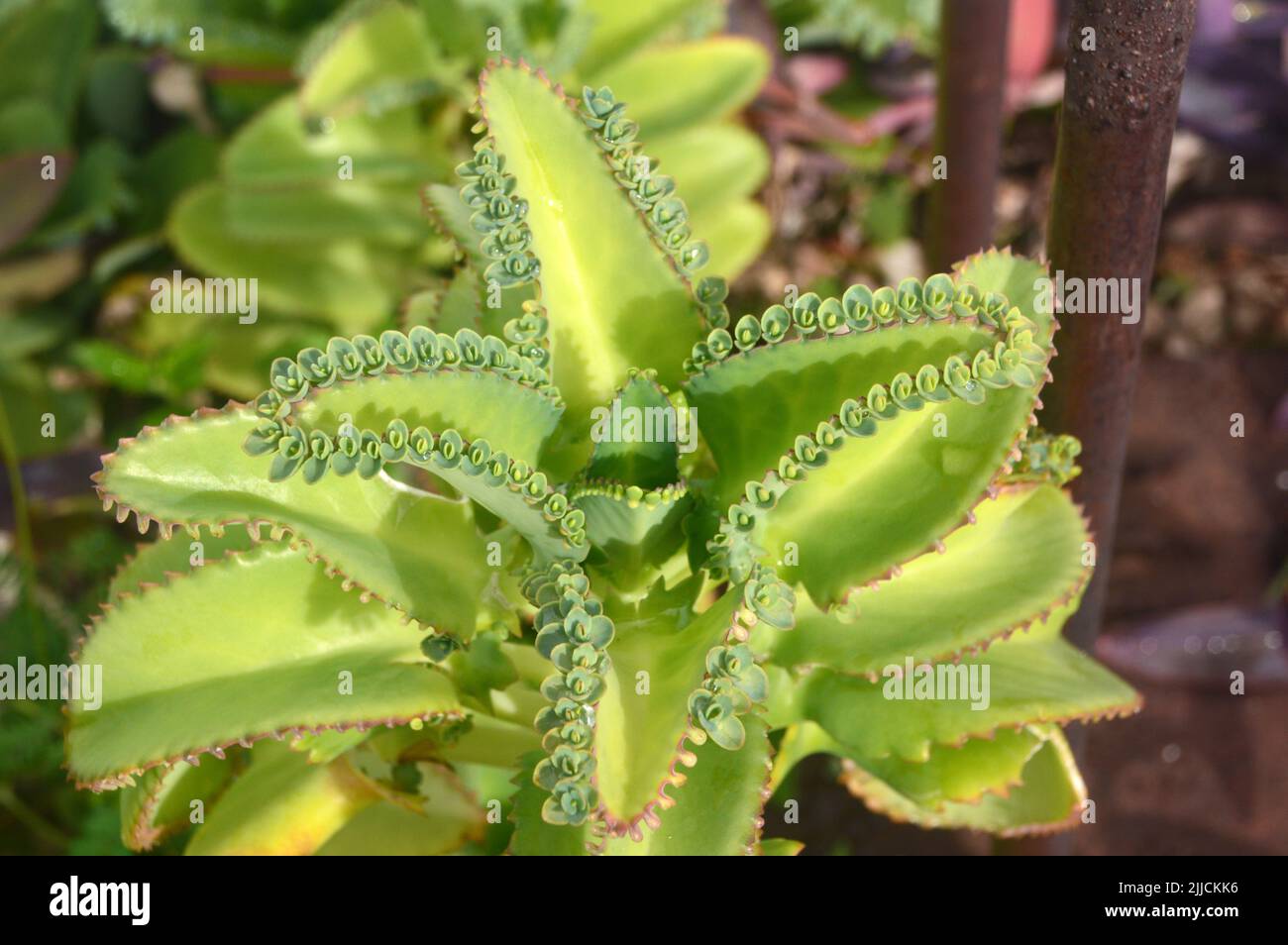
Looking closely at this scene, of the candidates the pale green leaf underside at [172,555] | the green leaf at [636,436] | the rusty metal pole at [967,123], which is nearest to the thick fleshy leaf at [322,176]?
the rusty metal pole at [967,123]

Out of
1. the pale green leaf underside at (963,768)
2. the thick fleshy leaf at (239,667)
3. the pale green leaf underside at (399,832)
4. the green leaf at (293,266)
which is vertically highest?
the green leaf at (293,266)

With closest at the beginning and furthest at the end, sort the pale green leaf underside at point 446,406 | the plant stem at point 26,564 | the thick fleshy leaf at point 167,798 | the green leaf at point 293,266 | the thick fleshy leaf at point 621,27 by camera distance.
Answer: the pale green leaf underside at point 446,406
the thick fleshy leaf at point 167,798
the plant stem at point 26,564
the thick fleshy leaf at point 621,27
the green leaf at point 293,266

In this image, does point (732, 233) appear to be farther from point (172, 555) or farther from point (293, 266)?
point (172, 555)

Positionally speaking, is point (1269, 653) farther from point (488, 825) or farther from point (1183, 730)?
point (488, 825)

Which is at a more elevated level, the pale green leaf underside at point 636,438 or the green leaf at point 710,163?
the green leaf at point 710,163

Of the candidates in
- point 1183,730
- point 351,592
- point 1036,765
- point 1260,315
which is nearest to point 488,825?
point 351,592

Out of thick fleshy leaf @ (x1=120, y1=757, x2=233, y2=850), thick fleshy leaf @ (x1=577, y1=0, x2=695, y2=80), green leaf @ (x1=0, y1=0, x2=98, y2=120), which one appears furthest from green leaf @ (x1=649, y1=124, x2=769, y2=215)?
thick fleshy leaf @ (x1=120, y1=757, x2=233, y2=850)

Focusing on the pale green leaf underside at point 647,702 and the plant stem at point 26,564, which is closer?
the pale green leaf underside at point 647,702

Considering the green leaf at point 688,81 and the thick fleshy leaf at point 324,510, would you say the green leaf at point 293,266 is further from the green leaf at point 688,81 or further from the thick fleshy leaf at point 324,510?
the thick fleshy leaf at point 324,510
